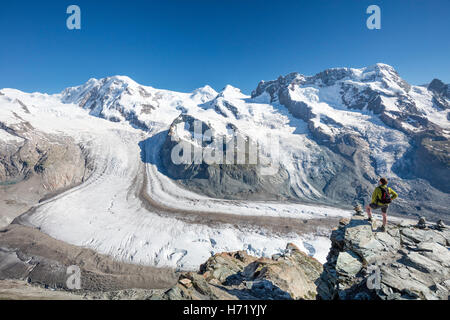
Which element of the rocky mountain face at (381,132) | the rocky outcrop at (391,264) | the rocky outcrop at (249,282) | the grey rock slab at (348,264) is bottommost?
the rocky outcrop at (249,282)

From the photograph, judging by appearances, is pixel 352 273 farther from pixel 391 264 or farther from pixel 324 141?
pixel 324 141

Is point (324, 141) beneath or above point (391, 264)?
above

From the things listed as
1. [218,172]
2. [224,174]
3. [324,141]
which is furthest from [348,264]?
[324,141]

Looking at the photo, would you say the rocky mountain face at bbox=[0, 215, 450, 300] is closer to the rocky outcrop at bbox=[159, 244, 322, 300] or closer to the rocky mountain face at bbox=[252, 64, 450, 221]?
the rocky outcrop at bbox=[159, 244, 322, 300]

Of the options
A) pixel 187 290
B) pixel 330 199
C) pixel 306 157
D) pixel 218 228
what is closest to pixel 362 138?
pixel 306 157

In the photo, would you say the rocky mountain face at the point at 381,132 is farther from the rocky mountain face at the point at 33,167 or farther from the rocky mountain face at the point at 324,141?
the rocky mountain face at the point at 33,167

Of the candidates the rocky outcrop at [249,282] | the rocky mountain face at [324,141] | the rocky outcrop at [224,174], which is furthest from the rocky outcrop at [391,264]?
the rocky mountain face at [324,141]
